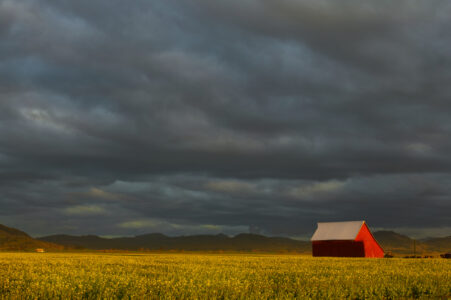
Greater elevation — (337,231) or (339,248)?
(337,231)

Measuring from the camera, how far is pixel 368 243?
9338 cm

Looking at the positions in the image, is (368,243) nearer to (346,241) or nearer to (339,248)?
(346,241)

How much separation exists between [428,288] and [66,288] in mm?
18443

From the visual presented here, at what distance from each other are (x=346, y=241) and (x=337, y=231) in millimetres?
3984

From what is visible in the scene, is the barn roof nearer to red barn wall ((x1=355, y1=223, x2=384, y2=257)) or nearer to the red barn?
the red barn

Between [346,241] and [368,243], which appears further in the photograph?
[368,243]

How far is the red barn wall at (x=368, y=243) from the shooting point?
91.9m

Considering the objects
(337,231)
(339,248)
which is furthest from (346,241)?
(337,231)

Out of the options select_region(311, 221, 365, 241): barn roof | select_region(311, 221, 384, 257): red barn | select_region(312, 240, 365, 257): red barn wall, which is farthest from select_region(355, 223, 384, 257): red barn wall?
select_region(311, 221, 365, 241): barn roof

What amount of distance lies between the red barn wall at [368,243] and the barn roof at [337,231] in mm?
1150

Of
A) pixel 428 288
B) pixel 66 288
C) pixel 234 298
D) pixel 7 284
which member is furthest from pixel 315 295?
pixel 7 284

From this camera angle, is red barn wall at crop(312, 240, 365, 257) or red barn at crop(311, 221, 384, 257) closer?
red barn wall at crop(312, 240, 365, 257)

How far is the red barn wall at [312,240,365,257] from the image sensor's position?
300ft

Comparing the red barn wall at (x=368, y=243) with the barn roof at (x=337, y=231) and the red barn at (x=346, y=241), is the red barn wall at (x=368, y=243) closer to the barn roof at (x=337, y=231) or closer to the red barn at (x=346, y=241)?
the red barn at (x=346, y=241)
